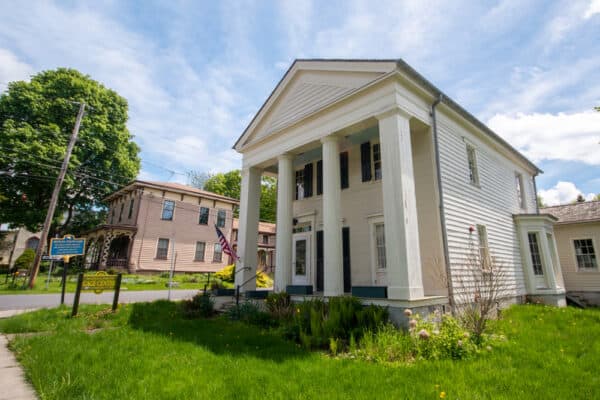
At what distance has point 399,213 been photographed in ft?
23.4

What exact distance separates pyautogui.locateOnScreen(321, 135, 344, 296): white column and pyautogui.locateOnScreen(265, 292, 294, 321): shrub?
3.67 feet

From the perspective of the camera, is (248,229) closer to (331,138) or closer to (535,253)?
(331,138)

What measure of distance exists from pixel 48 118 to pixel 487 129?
28.3m

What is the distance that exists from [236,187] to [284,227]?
31017 mm

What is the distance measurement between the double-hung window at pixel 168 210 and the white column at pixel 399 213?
21360 mm

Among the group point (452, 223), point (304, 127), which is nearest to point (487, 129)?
point (452, 223)

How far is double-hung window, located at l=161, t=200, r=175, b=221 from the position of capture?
24.5 m

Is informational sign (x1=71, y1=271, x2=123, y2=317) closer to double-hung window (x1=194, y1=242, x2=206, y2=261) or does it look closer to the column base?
the column base

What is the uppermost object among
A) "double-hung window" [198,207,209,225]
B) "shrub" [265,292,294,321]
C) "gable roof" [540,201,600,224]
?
"double-hung window" [198,207,209,225]

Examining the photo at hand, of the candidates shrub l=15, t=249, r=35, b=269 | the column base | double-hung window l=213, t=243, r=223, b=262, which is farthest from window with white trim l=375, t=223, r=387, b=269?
shrub l=15, t=249, r=35, b=269

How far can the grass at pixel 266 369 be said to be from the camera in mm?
3525

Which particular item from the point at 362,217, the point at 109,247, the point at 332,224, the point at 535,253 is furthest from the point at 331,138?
the point at 109,247

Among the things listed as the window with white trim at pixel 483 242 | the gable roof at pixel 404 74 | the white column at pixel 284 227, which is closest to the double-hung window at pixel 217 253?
the gable roof at pixel 404 74

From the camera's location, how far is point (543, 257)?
1248 cm
